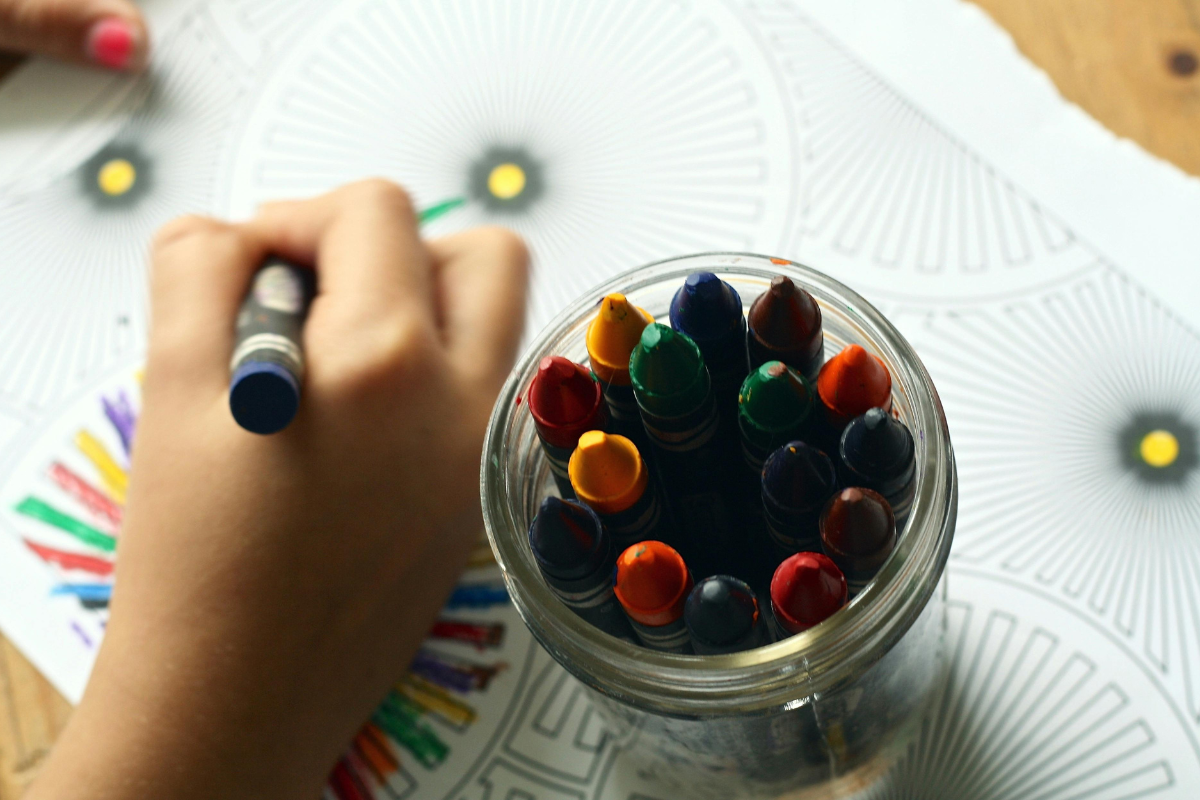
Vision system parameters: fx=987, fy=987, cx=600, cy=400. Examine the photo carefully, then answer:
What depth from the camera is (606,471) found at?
29 centimetres

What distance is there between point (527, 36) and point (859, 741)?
0.44m

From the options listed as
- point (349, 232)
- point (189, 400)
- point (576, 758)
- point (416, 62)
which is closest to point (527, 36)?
point (416, 62)

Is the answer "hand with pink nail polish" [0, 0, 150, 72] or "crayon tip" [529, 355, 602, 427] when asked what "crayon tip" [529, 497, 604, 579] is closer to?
"crayon tip" [529, 355, 602, 427]

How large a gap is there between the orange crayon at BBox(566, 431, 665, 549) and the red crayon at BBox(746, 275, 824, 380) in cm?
5

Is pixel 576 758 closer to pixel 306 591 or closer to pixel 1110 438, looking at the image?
pixel 306 591

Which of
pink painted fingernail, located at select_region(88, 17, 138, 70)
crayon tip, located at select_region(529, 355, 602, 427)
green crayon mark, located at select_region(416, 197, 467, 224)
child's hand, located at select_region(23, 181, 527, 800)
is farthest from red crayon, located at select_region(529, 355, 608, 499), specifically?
pink painted fingernail, located at select_region(88, 17, 138, 70)

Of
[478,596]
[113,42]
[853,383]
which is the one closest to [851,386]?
[853,383]

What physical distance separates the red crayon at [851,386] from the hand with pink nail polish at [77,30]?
0.51m

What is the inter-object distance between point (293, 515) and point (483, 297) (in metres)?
0.14

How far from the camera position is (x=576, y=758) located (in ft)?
1.39

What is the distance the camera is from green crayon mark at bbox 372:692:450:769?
17.0 inches

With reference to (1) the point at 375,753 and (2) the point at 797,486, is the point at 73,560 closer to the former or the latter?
(1) the point at 375,753

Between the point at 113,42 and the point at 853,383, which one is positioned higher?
the point at 113,42

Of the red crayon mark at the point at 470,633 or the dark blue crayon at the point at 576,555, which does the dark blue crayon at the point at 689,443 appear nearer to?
the dark blue crayon at the point at 576,555
